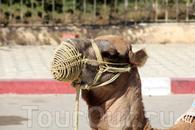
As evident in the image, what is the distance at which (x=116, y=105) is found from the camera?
206 centimetres

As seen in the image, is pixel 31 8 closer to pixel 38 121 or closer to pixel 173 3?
pixel 173 3

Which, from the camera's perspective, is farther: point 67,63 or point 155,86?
point 155,86

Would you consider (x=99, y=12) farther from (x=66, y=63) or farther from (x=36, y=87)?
(x=66, y=63)

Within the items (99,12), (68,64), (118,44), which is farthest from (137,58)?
(99,12)

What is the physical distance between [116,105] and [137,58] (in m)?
0.31

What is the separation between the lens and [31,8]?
965cm

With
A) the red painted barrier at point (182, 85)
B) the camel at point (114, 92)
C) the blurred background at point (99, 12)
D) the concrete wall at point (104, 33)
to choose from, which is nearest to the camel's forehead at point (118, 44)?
the camel at point (114, 92)

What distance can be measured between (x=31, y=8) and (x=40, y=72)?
338cm

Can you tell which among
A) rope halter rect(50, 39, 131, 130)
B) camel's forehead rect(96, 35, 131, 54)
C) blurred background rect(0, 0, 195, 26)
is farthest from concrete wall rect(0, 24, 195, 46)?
rope halter rect(50, 39, 131, 130)

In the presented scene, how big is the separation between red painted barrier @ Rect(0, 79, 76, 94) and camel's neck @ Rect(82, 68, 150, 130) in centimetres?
413

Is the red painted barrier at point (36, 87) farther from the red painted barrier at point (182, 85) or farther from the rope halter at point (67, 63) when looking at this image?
the rope halter at point (67, 63)

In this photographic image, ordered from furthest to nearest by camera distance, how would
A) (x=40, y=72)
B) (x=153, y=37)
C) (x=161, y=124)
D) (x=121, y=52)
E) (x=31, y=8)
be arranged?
(x=31, y=8), (x=153, y=37), (x=40, y=72), (x=161, y=124), (x=121, y=52)

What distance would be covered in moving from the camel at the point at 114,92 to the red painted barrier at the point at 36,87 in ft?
13.6

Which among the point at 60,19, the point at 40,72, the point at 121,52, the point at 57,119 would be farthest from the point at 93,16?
the point at 121,52
